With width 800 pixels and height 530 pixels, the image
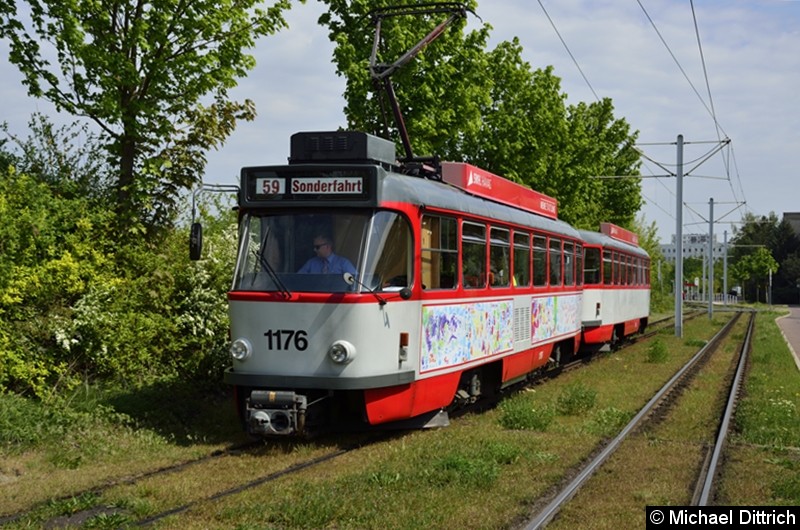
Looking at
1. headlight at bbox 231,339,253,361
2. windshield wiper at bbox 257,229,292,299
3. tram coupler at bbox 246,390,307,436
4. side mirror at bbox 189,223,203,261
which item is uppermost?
side mirror at bbox 189,223,203,261

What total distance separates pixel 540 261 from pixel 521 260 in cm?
144

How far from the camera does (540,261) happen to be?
1585cm

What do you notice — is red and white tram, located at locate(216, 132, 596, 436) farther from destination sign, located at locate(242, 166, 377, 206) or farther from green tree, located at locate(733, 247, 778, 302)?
green tree, located at locate(733, 247, 778, 302)

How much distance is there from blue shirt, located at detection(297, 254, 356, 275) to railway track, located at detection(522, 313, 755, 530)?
314 cm

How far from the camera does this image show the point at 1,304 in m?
10.9

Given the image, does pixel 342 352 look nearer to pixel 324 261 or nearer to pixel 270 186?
pixel 324 261

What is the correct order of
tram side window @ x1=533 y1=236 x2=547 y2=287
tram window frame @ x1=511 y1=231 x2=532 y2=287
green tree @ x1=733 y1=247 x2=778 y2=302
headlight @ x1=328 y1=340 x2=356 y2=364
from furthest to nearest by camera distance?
green tree @ x1=733 y1=247 x2=778 y2=302, tram side window @ x1=533 y1=236 x2=547 y2=287, tram window frame @ x1=511 y1=231 x2=532 y2=287, headlight @ x1=328 y1=340 x2=356 y2=364

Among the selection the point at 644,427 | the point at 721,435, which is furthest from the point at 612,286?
the point at 721,435

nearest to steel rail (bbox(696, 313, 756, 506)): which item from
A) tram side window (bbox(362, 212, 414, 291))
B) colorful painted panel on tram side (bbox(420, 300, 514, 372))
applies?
colorful painted panel on tram side (bbox(420, 300, 514, 372))

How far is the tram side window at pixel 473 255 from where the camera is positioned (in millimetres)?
11812

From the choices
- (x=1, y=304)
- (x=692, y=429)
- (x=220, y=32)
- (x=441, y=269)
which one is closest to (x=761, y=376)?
(x=692, y=429)

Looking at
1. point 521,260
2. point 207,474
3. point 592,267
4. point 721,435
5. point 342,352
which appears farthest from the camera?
point 592,267

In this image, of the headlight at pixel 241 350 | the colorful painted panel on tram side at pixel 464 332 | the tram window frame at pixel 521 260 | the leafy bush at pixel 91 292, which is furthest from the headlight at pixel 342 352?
the tram window frame at pixel 521 260

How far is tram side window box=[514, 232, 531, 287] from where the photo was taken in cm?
1422
